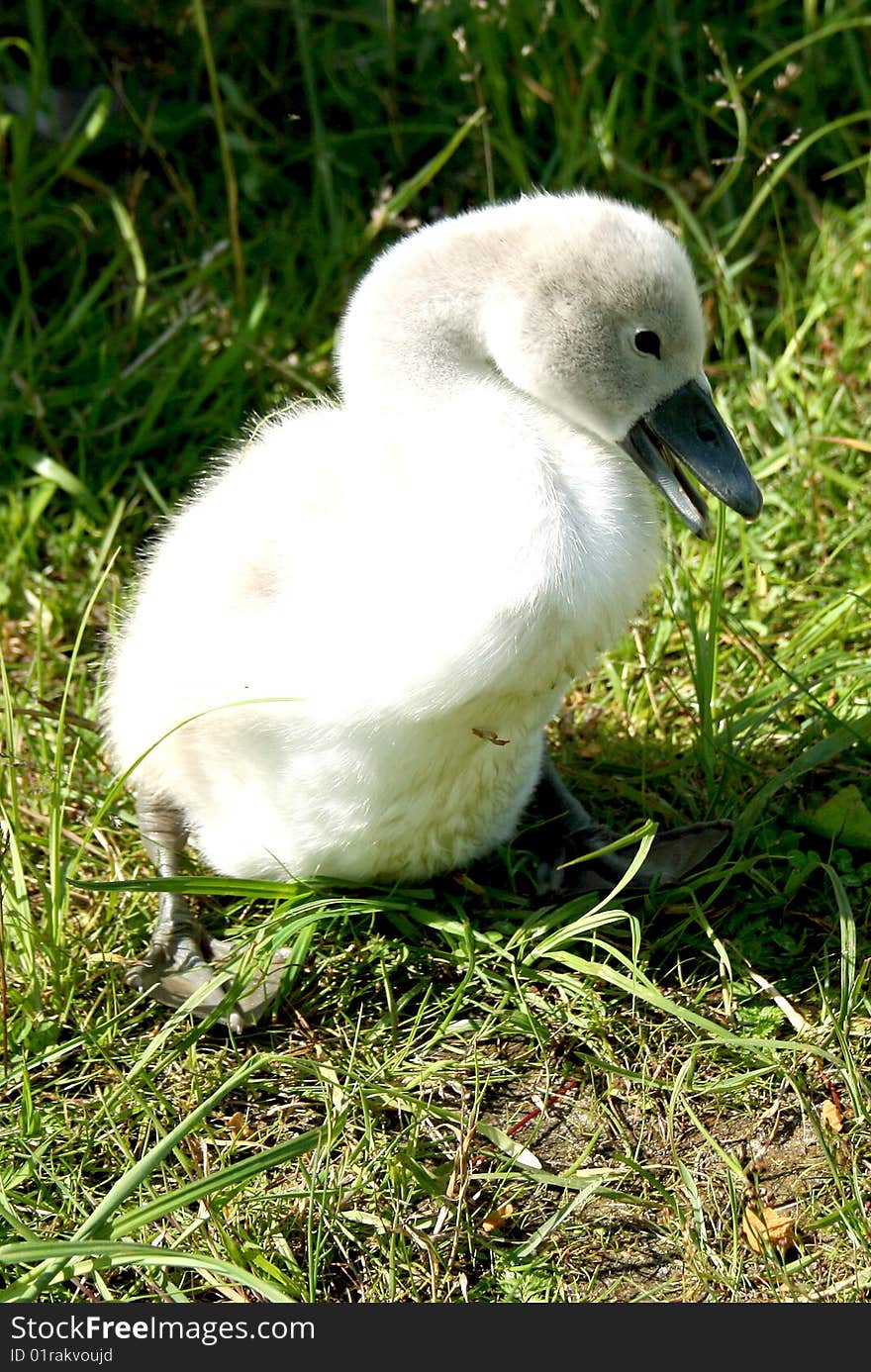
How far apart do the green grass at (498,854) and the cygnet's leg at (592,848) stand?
57 millimetres

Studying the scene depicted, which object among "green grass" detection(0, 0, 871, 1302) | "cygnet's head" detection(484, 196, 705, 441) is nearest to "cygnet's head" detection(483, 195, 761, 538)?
"cygnet's head" detection(484, 196, 705, 441)

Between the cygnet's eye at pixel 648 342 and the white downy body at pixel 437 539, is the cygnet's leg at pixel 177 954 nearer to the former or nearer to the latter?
the white downy body at pixel 437 539

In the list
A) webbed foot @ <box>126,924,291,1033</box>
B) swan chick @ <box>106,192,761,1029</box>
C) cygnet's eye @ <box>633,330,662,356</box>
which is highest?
cygnet's eye @ <box>633,330,662,356</box>

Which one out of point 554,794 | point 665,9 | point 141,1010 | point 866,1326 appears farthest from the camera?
point 665,9

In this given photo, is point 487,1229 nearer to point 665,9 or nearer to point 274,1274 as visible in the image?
point 274,1274

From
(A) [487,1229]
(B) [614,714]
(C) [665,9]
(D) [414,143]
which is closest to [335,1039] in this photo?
(A) [487,1229]

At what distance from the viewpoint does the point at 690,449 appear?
240cm

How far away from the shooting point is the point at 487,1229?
2.20 m

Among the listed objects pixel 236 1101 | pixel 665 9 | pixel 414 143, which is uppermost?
pixel 665 9

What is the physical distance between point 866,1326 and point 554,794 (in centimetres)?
112

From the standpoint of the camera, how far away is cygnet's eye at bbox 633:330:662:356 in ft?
7.61

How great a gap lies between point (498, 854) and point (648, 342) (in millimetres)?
995

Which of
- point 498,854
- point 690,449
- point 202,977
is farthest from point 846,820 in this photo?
point 202,977

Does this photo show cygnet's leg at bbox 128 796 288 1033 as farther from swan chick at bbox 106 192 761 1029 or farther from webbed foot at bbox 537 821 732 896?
webbed foot at bbox 537 821 732 896
